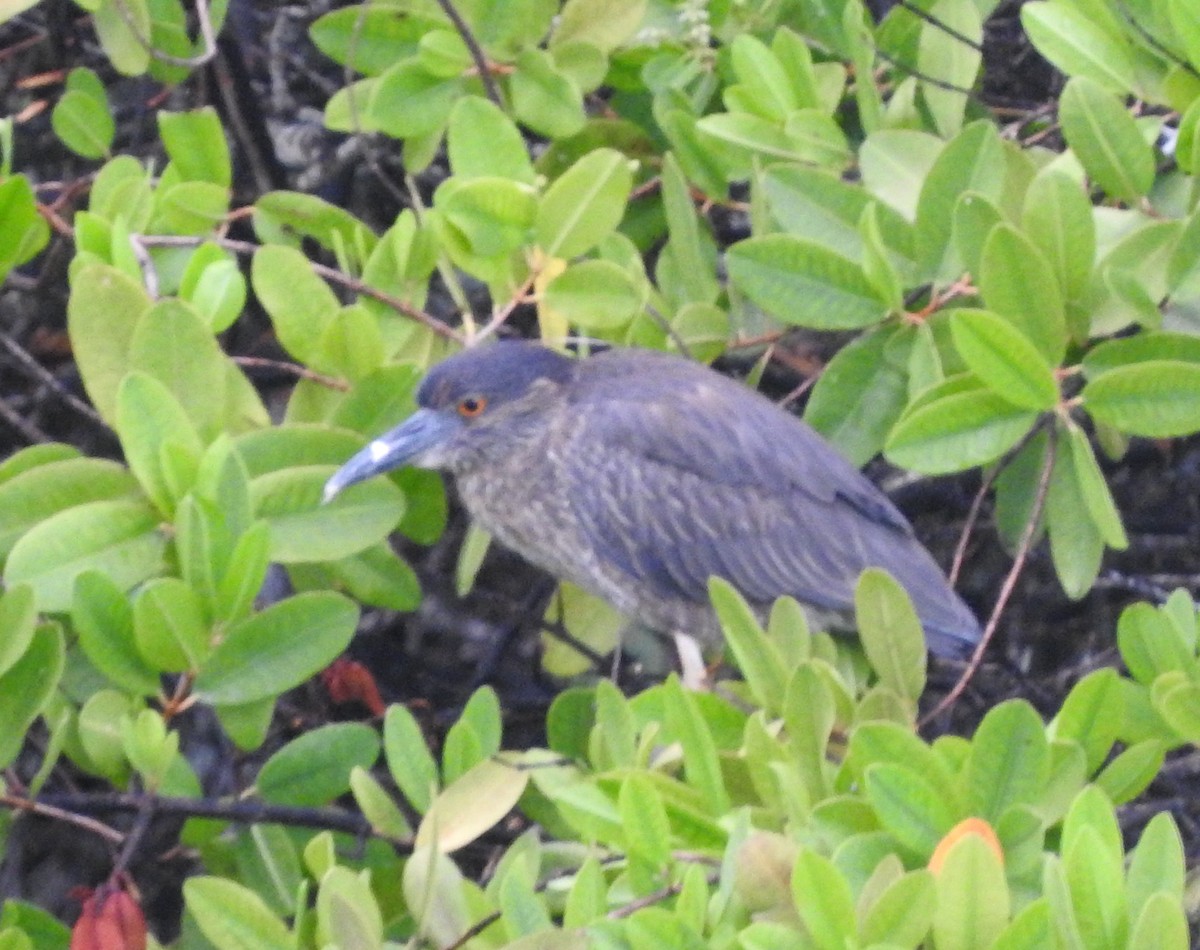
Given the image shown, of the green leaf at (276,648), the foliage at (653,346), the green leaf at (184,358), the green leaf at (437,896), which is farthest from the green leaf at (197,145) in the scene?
the green leaf at (437,896)

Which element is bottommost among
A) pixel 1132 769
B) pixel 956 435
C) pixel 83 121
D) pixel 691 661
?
pixel 691 661

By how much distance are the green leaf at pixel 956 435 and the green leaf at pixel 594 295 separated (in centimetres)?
48

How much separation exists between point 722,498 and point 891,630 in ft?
3.45

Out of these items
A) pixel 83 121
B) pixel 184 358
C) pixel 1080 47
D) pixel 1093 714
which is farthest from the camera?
pixel 83 121

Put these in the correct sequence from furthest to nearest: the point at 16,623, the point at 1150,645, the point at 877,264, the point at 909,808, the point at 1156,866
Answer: the point at 877,264 → the point at 1150,645 → the point at 16,623 → the point at 909,808 → the point at 1156,866

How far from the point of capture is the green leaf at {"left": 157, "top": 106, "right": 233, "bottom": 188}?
2709 millimetres

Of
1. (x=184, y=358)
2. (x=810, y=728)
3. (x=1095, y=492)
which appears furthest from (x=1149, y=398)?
(x=184, y=358)

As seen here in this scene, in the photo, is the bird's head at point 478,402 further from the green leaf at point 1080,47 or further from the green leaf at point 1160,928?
the green leaf at point 1160,928

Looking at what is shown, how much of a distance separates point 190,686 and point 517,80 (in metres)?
1.10

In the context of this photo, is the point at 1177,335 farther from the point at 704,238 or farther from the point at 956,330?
the point at 704,238

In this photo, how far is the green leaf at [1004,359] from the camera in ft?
7.15

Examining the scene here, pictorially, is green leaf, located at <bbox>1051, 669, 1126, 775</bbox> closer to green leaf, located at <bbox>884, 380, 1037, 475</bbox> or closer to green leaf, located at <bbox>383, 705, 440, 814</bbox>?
green leaf, located at <bbox>884, 380, 1037, 475</bbox>

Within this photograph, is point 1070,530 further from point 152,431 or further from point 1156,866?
point 152,431

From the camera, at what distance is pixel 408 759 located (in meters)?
2.05
